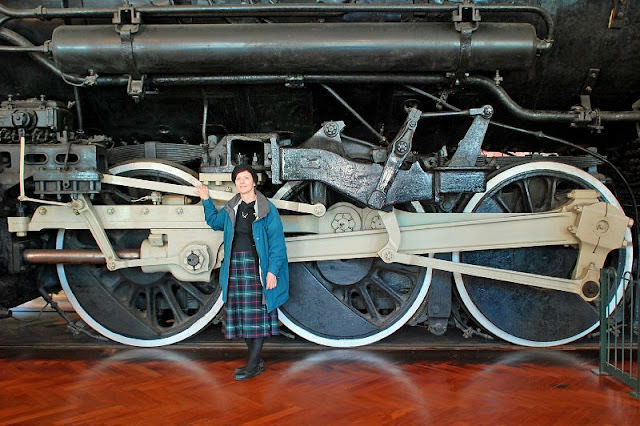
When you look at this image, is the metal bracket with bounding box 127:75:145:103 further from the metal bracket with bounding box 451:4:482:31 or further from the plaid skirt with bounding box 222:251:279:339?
the metal bracket with bounding box 451:4:482:31

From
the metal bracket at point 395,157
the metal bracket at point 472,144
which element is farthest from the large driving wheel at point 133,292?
the metal bracket at point 472,144

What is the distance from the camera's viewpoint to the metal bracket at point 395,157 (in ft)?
11.0

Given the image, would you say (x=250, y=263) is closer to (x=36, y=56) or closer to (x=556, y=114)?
(x=36, y=56)

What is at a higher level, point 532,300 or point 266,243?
point 266,243

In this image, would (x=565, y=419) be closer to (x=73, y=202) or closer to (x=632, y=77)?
(x=632, y=77)

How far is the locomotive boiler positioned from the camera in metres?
3.24

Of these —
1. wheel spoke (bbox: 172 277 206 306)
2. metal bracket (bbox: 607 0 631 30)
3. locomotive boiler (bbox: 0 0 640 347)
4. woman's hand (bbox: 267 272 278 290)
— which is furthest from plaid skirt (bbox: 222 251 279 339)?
metal bracket (bbox: 607 0 631 30)

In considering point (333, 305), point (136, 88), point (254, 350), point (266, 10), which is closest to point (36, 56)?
point (136, 88)

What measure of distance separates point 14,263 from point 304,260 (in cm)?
186

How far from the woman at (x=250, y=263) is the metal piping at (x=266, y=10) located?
898mm

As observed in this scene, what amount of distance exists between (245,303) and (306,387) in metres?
0.62

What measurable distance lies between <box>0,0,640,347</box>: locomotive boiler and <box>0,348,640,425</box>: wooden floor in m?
0.29

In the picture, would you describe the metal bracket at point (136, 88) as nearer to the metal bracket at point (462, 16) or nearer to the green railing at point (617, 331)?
the metal bracket at point (462, 16)

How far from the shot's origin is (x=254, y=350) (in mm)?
3258
